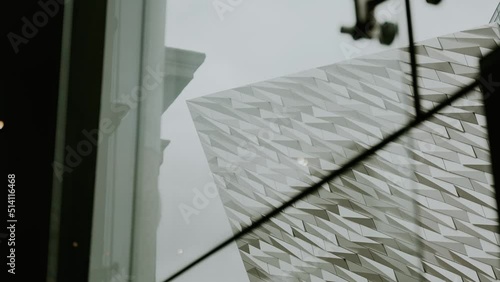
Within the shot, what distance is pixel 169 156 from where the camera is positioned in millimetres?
1451

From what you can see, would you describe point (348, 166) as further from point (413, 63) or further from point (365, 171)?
point (413, 63)

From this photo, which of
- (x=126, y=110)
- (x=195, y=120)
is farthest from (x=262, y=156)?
(x=126, y=110)

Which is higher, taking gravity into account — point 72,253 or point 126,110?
point 126,110

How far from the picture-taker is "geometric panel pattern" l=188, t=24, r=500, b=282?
41.2 inches

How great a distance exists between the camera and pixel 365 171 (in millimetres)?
1147

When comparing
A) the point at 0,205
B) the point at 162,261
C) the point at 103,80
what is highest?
the point at 103,80

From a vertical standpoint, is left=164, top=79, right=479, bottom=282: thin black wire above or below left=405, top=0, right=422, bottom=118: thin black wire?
below

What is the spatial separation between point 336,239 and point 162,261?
50 cm

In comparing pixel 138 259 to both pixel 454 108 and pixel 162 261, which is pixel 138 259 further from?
pixel 454 108

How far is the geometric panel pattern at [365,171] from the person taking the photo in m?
1.05

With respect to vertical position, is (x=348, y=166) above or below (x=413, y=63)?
below

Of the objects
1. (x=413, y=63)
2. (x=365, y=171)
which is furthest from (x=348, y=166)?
(x=413, y=63)

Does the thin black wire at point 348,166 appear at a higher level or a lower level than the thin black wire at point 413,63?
lower

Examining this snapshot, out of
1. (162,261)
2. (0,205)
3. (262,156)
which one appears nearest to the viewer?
(262,156)
